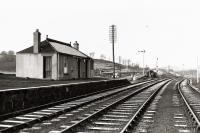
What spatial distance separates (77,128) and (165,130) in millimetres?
2746

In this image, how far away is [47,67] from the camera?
39.5 metres

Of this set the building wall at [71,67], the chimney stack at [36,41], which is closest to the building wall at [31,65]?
the chimney stack at [36,41]

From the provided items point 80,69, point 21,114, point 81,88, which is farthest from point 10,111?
point 80,69

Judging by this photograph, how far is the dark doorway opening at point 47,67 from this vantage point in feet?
129

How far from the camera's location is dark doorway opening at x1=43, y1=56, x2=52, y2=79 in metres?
39.4

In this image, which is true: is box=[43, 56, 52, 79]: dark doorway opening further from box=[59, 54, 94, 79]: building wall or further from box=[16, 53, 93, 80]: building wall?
box=[59, 54, 94, 79]: building wall

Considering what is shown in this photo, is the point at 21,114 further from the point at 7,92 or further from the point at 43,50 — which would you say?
the point at 43,50

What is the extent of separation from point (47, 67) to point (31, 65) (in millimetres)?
2544

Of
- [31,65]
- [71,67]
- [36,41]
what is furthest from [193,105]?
[36,41]

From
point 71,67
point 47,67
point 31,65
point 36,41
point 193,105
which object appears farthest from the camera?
point 71,67

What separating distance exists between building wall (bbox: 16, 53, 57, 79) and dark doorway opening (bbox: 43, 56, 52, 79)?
15.7 inches

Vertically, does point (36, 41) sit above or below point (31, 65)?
above

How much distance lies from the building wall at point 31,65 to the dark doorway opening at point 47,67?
15.7 inches

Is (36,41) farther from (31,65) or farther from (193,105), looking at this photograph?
(193,105)
